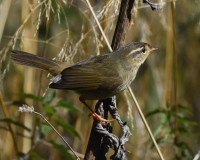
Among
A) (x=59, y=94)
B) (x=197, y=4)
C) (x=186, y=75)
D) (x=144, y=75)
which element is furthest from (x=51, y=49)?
(x=197, y=4)

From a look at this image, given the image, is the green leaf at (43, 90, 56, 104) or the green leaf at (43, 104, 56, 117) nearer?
the green leaf at (43, 104, 56, 117)

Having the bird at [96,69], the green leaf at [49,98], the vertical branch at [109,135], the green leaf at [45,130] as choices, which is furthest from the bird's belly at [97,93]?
the vertical branch at [109,135]

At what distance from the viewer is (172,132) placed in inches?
140

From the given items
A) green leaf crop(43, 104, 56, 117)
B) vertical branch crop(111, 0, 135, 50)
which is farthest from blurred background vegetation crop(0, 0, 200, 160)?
vertical branch crop(111, 0, 135, 50)

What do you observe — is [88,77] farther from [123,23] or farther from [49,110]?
[123,23]

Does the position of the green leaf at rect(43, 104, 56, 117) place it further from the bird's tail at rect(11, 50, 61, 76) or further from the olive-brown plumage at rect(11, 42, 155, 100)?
the bird's tail at rect(11, 50, 61, 76)

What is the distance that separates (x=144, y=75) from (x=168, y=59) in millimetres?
847

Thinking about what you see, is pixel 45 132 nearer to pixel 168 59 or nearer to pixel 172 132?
pixel 172 132

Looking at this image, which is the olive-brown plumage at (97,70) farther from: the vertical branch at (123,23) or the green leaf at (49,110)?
the vertical branch at (123,23)

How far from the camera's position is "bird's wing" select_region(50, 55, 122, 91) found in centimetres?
335

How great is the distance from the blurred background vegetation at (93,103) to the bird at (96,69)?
0.08m

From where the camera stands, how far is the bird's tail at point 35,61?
3330mm

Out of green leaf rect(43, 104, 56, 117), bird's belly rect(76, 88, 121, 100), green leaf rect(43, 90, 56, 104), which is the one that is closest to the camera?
bird's belly rect(76, 88, 121, 100)

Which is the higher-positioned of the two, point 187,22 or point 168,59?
point 187,22
